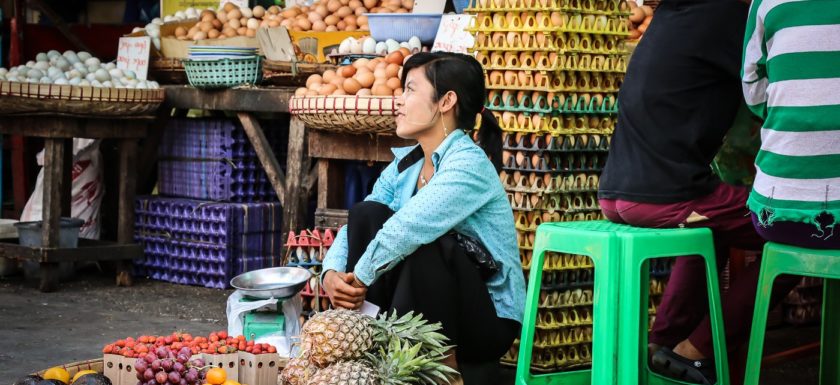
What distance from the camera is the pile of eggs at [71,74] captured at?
7.05 meters

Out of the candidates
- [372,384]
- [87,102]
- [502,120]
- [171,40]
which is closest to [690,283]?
[502,120]

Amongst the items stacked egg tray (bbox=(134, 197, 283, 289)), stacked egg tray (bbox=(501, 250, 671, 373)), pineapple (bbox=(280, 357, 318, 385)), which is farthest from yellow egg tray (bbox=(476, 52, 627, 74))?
stacked egg tray (bbox=(134, 197, 283, 289))

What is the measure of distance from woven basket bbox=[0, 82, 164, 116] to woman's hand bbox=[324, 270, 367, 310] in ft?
10.9

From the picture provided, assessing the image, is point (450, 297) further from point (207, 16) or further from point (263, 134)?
point (207, 16)

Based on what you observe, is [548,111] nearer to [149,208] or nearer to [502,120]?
[502,120]

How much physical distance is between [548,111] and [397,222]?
1093 mm

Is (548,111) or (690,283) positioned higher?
(548,111)

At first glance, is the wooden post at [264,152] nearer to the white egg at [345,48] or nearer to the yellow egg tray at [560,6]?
the white egg at [345,48]

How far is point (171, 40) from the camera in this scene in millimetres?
8008

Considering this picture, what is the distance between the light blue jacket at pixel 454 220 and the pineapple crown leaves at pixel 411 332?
0.34 metres

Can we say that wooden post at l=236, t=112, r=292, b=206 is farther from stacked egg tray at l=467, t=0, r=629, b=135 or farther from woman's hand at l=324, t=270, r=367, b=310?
woman's hand at l=324, t=270, r=367, b=310

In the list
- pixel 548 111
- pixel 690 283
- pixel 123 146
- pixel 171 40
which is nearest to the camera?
pixel 690 283

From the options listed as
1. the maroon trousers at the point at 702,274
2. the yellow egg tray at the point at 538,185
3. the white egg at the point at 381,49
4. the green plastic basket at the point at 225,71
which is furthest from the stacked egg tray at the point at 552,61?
the green plastic basket at the point at 225,71

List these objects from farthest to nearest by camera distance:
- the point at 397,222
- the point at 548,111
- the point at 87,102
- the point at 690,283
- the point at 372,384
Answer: the point at 87,102 < the point at 548,111 < the point at 690,283 < the point at 397,222 < the point at 372,384
